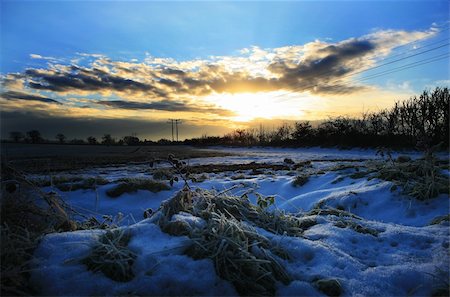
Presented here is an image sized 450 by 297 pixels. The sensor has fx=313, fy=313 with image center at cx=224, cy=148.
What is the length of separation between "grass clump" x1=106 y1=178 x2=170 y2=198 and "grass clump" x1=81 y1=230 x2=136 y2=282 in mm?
4778

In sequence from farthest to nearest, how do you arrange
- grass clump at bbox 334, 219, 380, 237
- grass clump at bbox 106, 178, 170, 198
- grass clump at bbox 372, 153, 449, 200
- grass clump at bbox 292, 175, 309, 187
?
grass clump at bbox 292, 175, 309, 187 → grass clump at bbox 106, 178, 170, 198 → grass clump at bbox 372, 153, 449, 200 → grass clump at bbox 334, 219, 380, 237

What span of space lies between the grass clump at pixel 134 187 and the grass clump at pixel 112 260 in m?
4.78

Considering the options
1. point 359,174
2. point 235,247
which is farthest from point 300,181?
point 235,247

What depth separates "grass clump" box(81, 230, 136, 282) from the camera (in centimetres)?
192

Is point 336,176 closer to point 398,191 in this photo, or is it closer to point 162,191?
point 398,191

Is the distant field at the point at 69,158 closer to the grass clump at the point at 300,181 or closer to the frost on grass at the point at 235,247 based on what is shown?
the frost on grass at the point at 235,247

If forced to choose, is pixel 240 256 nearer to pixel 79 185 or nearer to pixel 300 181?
pixel 300 181

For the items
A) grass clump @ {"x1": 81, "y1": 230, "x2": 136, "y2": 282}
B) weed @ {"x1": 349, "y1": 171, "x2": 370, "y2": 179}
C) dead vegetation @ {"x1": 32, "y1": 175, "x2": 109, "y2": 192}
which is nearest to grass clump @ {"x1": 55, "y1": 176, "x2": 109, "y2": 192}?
dead vegetation @ {"x1": 32, "y1": 175, "x2": 109, "y2": 192}

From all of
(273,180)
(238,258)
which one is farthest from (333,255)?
(273,180)

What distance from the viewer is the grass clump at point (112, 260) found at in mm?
1918

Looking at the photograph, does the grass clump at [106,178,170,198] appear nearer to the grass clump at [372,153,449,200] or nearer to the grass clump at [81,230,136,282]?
the grass clump at [372,153,449,200]

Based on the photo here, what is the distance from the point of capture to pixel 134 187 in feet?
22.6

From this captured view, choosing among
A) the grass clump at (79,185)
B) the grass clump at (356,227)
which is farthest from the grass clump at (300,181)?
the grass clump at (79,185)

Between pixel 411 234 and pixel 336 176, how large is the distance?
13.5 feet
